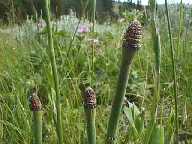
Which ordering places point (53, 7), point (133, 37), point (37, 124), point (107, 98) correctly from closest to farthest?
1. point (133, 37)
2. point (37, 124)
3. point (107, 98)
4. point (53, 7)

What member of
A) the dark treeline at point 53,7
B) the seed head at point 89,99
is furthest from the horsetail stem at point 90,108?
the dark treeline at point 53,7

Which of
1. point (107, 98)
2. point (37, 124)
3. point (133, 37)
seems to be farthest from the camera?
point (107, 98)

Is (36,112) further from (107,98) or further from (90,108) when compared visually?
(107,98)

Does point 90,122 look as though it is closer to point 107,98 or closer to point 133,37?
point 133,37

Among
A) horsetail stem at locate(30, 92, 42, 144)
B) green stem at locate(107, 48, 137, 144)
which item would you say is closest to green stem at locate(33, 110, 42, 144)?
horsetail stem at locate(30, 92, 42, 144)

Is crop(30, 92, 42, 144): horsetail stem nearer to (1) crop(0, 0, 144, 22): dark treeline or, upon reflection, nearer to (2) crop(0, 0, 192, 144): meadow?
(2) crop(0, 0, 192, 144): meadow

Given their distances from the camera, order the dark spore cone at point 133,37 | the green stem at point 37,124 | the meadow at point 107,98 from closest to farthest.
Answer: the dark spore cone at point 133,37
the green stem at point 37,124
the meadow at point 107,98

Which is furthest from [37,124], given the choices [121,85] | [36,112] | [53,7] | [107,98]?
[53,7]

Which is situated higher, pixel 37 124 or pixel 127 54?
pixel 127 54

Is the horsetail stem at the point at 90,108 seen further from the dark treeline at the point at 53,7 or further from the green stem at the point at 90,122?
the dark treeline at the point at 53,7

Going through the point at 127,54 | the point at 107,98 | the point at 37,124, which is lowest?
the point at 107,98

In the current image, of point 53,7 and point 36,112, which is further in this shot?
point 53,7
